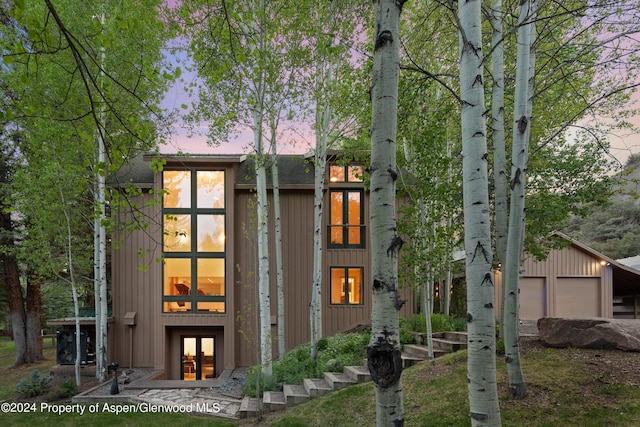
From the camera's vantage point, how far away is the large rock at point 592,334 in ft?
17.8

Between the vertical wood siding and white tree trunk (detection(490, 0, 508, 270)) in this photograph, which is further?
the vertical wood siding

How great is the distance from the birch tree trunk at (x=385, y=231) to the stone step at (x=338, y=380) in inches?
178

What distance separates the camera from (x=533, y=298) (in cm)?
1334

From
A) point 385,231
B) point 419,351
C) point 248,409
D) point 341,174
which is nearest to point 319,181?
point 341,174

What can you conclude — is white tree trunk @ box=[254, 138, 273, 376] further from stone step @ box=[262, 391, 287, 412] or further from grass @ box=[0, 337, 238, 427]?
grass @ box=[0, 337, 238, 427]

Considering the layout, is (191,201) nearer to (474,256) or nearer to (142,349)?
(142,349)

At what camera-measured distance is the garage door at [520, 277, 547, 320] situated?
523 inches

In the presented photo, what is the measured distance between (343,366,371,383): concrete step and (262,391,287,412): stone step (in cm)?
136

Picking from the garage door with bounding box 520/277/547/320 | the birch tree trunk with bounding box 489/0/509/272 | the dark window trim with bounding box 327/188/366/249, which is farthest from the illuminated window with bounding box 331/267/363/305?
the garage door with bounding box 520/277/547/320

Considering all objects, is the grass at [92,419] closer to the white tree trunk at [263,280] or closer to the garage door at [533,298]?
the white tree trunk at [263,280]

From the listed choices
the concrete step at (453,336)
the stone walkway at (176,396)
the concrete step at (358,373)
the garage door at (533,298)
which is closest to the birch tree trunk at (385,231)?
the concrete step at (358,373)

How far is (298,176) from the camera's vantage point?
11844 millimetres

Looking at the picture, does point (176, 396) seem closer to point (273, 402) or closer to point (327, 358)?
point (273, 402)

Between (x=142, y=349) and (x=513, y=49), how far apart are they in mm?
12978
